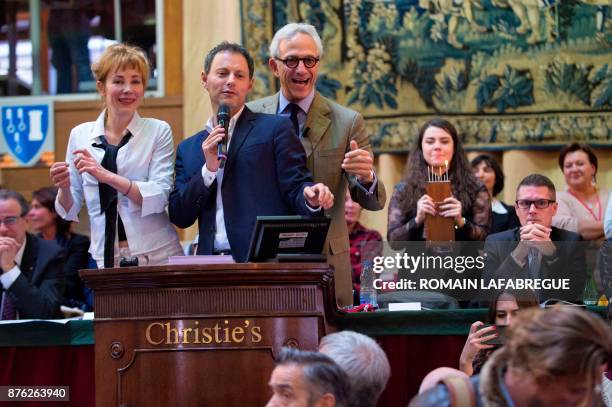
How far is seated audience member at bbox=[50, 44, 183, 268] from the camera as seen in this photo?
4.95 metres

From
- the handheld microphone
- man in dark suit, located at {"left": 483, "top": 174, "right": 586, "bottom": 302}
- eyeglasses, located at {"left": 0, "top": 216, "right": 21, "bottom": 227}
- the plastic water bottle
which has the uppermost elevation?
the handheld microphone

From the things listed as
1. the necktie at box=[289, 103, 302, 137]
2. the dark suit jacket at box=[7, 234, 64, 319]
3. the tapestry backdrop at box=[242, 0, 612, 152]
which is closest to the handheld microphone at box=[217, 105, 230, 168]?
the necktie at box=[289, 103, 302, 137]

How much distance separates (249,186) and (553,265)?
125 cm

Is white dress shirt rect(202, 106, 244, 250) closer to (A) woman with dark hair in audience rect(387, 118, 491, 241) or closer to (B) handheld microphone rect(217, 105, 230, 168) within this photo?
(B) handheld microphone rect(217, 105, 230, 168)

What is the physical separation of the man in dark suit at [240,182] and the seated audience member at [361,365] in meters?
0.97

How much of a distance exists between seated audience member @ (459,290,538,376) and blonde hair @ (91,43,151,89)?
1.69 meters

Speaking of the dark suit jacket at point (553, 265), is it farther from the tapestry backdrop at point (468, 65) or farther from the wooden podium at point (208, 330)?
the tapestry backdrop at point (468, 65)

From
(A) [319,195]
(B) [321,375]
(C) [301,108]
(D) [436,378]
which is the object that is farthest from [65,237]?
(D) [436,378]

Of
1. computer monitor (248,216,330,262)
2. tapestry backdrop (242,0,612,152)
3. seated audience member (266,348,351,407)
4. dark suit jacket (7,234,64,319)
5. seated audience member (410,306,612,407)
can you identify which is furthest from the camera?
tapestry backdrop (242,0,612,152)

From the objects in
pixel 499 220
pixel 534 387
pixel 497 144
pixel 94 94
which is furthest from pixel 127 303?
pixel 94 94

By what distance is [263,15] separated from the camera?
890cm

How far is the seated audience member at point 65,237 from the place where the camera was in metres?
6.64

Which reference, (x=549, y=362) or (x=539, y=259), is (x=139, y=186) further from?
(x=549, y=362)

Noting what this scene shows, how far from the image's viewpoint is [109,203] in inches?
196
